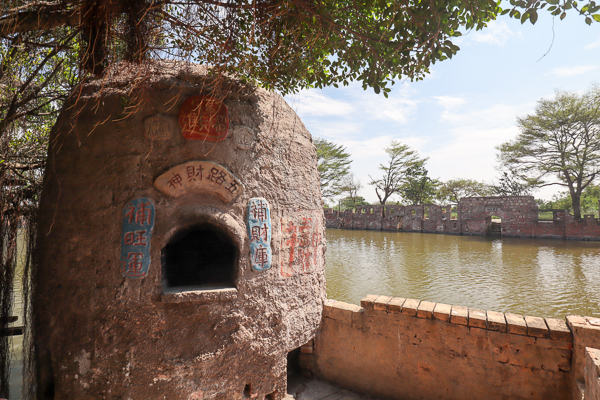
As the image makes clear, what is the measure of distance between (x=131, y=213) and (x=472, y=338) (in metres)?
3.33

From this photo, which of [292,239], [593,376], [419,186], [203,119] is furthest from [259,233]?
[419,186]

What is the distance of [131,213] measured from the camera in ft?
8.66

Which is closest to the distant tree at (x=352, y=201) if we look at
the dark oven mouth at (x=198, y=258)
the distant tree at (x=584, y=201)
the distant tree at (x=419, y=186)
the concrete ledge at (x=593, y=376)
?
the distant tree at (x=419, y=186)

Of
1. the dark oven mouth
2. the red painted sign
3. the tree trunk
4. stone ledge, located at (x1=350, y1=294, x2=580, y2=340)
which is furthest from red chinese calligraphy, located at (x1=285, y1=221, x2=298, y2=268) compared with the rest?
the tree trunk

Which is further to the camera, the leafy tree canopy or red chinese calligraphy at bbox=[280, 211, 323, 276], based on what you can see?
red chinese calligraphy at bbox=[280, 211, 323, 276]

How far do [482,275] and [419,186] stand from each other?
16671 millimetres

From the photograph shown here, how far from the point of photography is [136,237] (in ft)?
8.57

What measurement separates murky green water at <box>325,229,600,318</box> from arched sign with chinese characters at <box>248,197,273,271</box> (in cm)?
379

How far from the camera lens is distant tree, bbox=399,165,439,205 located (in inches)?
922

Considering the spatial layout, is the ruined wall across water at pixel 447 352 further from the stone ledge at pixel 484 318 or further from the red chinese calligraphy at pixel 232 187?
the red chinese calligraphy at pixel 232 187

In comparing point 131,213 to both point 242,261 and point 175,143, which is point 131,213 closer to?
point 175,143

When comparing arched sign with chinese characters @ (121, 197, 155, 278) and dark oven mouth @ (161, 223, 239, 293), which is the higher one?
arched sign with chinese characters @ (121, 197, 155, 278)

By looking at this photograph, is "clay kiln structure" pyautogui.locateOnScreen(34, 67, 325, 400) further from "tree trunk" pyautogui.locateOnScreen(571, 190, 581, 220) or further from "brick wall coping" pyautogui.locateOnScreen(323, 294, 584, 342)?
"tree trunk" pyautogui.locateOnScreen(571, 190, 581, 220)

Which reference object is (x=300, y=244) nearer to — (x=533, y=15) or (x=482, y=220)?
(x=533, y=15)
